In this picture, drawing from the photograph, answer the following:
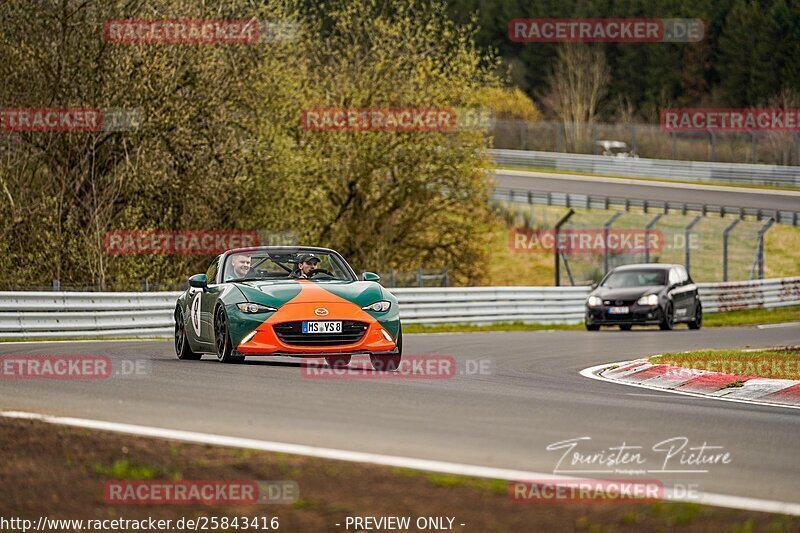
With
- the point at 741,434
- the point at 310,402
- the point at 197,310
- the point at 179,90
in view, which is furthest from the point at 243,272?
the point at 179,90

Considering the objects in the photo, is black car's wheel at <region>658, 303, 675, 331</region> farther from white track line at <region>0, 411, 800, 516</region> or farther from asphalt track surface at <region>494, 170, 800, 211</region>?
asphalt track surface at <region>494, 170, 800, 211</region>

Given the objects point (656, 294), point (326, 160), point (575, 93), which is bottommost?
point (656, 294)

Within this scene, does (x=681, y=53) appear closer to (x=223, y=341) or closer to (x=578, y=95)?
(x=578, y=95)

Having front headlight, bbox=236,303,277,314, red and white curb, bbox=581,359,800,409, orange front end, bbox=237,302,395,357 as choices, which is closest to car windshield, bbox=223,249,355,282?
front headlight, bbox=236,303,277,314

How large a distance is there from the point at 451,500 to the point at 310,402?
4.50 metres

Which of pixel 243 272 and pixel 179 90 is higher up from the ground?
pixel 179 90

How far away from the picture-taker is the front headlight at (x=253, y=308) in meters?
14.7

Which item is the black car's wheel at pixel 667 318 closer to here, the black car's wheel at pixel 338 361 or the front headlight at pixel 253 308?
the black car's wheel at pixel 338 361

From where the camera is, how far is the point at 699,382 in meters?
14.6

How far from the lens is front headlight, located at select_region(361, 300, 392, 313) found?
15.0m

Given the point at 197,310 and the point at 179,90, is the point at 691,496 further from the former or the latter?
the point at 179,90

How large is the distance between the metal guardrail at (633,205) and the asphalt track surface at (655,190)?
85 cm

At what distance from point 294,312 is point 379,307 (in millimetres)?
968

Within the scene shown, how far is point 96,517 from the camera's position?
6.36 m
